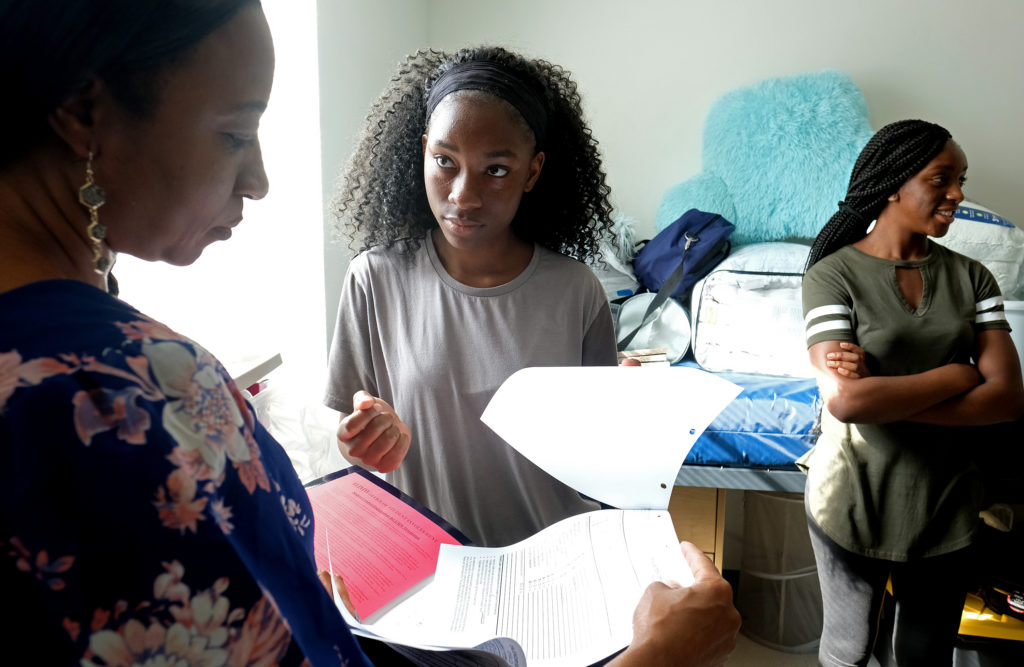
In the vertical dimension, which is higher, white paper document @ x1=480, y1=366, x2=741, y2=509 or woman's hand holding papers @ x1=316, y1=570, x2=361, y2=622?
white paper document @ x1=480, y1=366, x2=741, y2=509

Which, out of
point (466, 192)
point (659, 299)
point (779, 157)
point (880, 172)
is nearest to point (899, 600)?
point (880, 172)

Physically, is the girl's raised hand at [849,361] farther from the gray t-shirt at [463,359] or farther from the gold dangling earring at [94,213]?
the gold dangling earring at [94,213]

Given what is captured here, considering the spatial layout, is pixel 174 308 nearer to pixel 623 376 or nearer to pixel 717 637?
pixel 623 376

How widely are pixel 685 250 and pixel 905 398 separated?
1.04 meters

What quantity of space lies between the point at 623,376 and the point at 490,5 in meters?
2.32

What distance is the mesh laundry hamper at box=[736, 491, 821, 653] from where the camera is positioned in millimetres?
2012

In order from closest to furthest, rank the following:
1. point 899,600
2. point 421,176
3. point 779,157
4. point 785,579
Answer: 1. point 421,176
2. point 899,600
3. point 785,579
4. point 779,157

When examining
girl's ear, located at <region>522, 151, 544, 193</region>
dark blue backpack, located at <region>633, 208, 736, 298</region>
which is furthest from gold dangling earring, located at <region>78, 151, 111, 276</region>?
dark blue backpack, located at <region>633, 208, 736, 298</region>

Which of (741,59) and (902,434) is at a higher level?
(741,59)

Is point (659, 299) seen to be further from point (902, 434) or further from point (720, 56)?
point (720, 56)

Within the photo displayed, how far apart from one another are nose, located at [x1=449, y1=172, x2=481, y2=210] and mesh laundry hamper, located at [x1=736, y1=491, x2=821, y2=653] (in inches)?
60.1

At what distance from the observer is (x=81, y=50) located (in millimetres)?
337

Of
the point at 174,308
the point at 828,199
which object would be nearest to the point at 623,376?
the point at 174,308

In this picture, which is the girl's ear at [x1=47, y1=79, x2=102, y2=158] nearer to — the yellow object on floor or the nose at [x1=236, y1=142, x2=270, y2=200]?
the nose at [x1=236, y1=142, x2=270, y2=200]
